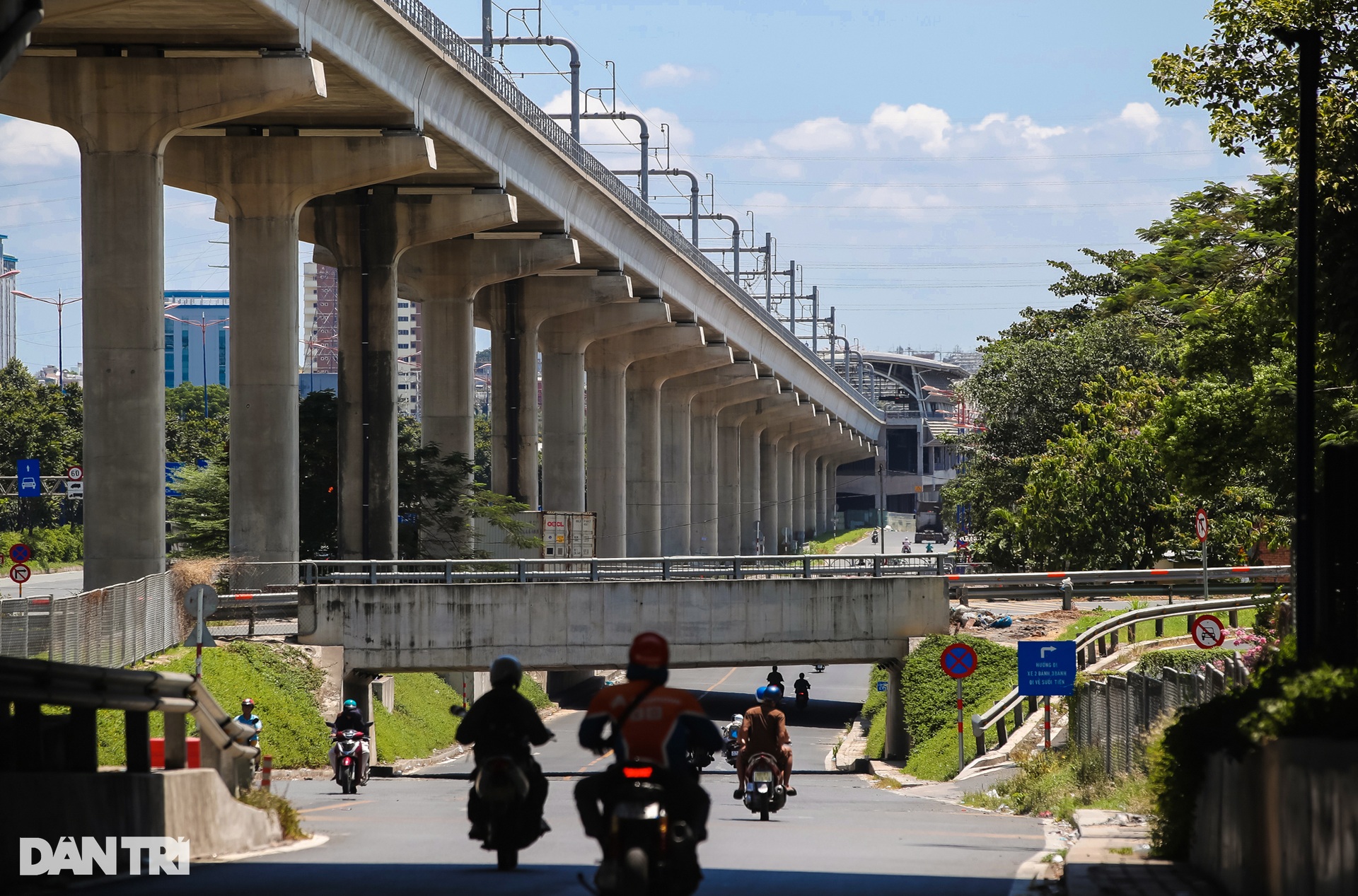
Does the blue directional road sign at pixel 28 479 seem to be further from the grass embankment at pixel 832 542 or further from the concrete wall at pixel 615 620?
the grass embankment at pixel 832 542

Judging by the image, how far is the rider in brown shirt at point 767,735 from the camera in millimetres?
20875

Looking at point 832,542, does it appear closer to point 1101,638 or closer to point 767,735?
point 1101,638

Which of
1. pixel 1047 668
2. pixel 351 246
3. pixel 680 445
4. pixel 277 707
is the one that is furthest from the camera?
pixel 680 445

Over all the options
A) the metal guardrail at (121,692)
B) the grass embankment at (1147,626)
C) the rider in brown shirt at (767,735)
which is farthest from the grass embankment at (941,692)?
the metal guardrail at (121,692)

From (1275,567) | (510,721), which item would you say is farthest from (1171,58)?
(1275,567)

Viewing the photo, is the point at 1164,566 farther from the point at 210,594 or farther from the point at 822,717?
the point at 210,594

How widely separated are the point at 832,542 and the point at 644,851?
136421 mm

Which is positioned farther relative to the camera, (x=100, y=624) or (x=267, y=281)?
(x=267, y=281)

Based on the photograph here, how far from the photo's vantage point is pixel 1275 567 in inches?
1863

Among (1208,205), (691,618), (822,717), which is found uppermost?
(1208,205)

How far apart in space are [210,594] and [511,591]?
1263 cm

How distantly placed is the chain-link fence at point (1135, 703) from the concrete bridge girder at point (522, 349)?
3851 centimetres

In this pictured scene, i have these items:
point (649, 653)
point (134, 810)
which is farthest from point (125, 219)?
point (649, 653)

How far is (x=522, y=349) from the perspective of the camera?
62.9m
